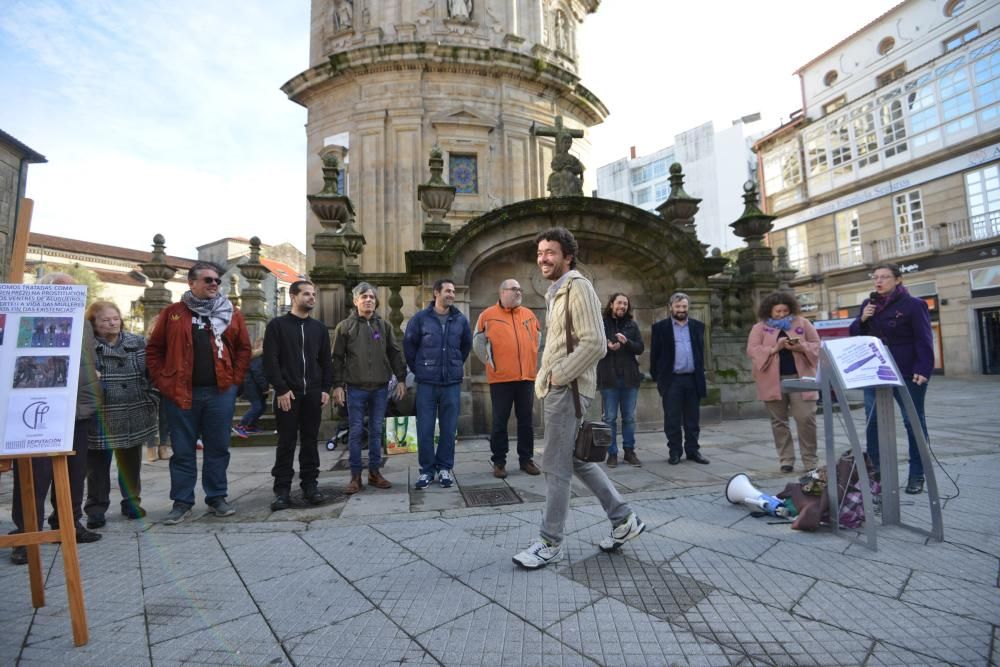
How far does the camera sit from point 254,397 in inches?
312

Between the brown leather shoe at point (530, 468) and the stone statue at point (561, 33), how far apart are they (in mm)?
19767

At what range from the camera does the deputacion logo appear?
2541mm

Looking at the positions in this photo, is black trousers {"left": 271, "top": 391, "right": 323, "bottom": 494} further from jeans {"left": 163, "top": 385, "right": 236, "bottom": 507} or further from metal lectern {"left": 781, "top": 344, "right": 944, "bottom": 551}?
metal lectern {"left": 781, "top": 344, "right": 944, "bottom": 551}

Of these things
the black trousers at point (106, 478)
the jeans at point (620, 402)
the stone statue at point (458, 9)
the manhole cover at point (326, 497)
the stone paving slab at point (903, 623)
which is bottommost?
the stone paving slab at point (903, 623)

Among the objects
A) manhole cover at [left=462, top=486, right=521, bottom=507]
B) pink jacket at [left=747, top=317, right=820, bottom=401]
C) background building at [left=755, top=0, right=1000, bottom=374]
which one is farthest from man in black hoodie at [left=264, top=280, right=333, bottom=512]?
background building at [left=755, top=0, right=1000, bottom=374]

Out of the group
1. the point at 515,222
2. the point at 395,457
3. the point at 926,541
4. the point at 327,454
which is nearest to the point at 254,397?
the point at 327,454

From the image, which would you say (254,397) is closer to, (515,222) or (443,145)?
(515,222)

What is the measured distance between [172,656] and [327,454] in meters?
4.87

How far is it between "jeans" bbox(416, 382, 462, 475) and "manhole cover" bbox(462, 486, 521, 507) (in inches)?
16.4

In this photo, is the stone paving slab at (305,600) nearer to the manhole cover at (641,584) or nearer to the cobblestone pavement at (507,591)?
the cobblestone pavement at (507,591)

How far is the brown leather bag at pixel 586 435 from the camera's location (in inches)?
116

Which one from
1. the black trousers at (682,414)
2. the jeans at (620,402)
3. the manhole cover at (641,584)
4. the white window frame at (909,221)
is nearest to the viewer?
the manhole cover at (641,584)

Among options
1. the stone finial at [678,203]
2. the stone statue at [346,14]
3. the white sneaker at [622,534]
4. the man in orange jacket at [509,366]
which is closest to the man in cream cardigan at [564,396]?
the white sneaker at [622,534]

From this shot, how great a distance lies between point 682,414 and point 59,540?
5826 millimetres
